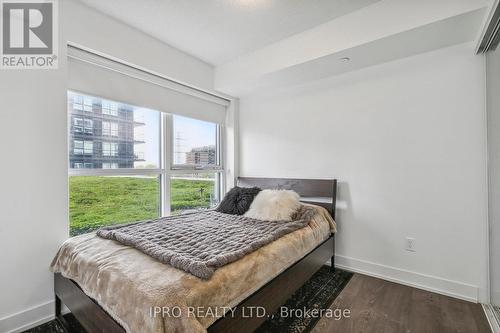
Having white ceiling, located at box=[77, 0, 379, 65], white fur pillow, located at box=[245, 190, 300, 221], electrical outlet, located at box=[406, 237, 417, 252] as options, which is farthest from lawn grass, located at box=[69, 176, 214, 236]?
electrical outlet, located at box=[406, 237, 417, 252]

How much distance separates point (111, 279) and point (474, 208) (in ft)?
9.46

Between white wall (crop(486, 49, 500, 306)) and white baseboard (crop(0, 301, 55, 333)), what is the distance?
356 centimetres

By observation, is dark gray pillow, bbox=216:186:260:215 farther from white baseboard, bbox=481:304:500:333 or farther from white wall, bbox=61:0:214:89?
white baseboard, bbox=481:304:500:333

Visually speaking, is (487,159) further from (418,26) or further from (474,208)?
(418,26)

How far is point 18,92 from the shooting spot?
176cm

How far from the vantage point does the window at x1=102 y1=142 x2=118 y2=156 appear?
2421 millimetres

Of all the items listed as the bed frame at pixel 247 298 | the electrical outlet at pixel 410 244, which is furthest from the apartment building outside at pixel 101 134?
the electrical outlet at pixel 410 244

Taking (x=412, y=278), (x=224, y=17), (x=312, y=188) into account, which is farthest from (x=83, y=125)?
(x=412, y=278)

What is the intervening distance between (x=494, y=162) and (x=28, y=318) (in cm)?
386

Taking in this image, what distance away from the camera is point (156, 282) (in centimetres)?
117

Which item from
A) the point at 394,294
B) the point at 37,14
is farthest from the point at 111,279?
the point at 394,294

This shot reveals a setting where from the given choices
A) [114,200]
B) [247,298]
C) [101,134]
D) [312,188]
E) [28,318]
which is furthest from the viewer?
[312,188]

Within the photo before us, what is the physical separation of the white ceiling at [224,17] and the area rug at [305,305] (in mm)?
2597

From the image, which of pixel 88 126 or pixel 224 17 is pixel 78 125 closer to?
pixel 88 126
